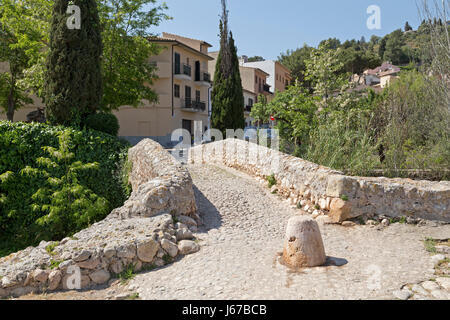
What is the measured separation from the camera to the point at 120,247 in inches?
180

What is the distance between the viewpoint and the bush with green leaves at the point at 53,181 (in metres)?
8.23

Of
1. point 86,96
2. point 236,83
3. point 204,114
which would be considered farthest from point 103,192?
point 204,114

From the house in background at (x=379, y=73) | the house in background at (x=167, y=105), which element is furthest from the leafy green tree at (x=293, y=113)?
the house in background at (x=379, y=73)

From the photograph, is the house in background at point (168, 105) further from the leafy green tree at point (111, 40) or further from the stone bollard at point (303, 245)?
the stone bollard at point (303, 245)

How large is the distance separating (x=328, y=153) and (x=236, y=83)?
8.81 metres

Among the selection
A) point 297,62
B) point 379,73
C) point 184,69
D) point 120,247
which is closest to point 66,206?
point 120,247

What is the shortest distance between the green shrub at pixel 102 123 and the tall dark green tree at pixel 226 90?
5582 mm

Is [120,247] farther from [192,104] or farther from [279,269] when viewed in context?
[192,104]

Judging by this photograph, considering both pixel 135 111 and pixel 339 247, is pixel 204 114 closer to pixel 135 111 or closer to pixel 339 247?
pixel 135 111

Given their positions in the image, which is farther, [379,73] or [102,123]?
[379,73]

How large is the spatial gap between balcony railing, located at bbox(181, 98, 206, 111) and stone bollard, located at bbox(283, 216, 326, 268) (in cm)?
2610

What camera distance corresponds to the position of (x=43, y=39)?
1485cm

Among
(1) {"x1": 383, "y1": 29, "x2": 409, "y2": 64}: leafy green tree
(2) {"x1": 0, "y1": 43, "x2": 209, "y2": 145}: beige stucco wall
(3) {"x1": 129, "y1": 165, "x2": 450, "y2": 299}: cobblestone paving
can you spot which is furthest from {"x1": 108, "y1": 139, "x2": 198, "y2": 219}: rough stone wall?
(1) {"x1": 383, "y1": 29, "x2": 409, "y2": 64}: leafy green tree

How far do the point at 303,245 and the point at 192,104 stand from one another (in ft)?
90.0
